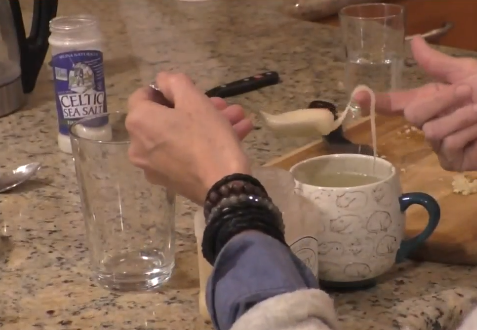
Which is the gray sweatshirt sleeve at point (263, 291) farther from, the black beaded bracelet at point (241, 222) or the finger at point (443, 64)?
the finger at point (443, 64)

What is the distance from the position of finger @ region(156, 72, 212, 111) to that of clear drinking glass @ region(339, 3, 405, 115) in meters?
0.63

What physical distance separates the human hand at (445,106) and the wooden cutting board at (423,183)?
0.06 m

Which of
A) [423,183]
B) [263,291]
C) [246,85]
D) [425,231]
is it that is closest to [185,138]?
[263,291]

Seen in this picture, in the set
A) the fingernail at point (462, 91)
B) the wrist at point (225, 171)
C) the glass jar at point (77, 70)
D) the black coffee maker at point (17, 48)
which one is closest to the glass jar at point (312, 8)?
the black coffee maker at point (17, 48)

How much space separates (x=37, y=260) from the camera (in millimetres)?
786

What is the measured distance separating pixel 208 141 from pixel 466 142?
31 cm

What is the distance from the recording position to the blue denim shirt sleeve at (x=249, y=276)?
20.8 inches

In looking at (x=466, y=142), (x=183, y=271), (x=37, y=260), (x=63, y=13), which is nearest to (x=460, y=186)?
(x=466, y=142)

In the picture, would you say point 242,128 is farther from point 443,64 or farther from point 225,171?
point 443,64

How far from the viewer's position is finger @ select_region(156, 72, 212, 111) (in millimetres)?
641

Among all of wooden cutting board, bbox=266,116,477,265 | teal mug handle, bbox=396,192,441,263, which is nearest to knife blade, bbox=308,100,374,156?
wooden cutting board, bbox=266,116,477,265

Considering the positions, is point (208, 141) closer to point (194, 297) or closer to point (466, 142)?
point (194, 297)

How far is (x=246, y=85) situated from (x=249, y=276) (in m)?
0.79

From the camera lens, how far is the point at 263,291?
524mm
